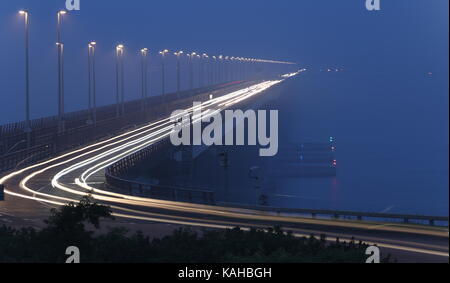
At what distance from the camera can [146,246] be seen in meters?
16.9

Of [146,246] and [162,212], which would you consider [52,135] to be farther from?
[146,246]

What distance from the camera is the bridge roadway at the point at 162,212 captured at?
2006 centimetres

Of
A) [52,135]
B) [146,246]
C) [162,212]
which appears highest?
[146,246]

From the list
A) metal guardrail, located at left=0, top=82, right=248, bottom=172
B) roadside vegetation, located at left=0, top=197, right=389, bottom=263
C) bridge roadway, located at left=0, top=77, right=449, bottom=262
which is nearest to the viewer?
roadside vegetation, located at left=0, top=197, right=389, bottom=263

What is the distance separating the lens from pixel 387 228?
A: 2236 centimetres

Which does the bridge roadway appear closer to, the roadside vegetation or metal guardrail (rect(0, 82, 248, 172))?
metal guardrail (rect(0, 82, 248, 172))

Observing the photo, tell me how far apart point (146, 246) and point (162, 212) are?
45.4 feet

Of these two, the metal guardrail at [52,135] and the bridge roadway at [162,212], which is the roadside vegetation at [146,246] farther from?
the metal guardrail at [52,135]

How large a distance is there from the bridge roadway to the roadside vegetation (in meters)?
1.91

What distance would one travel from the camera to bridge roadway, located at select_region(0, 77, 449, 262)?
65.8 feet

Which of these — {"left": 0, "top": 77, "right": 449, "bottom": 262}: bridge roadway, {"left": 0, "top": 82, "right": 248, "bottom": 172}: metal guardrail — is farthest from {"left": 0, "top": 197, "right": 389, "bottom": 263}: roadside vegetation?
{"left": 0, "top": 82, "right": 248, "bottom": 172}: metal guardrail

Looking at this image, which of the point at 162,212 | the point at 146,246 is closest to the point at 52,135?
the point at 162,212

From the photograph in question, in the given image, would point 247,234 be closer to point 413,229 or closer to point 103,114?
point 413,229
